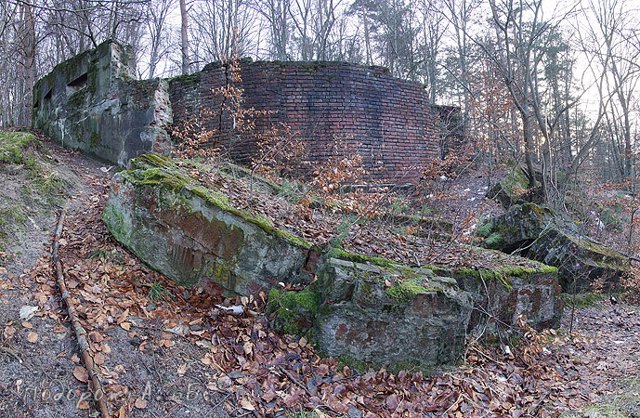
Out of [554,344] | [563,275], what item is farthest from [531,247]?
[554,344]

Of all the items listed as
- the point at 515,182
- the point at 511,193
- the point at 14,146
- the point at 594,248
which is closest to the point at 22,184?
the point at 14,146

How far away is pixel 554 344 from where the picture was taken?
500cm

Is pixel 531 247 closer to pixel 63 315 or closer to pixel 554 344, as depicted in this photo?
pixel 554 344

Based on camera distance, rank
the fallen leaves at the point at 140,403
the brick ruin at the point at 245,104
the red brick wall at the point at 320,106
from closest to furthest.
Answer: the fallen leaves at the point at 140,403 < the brick ruin at the point at 245,104 < the red brick wall at the point at 320,106

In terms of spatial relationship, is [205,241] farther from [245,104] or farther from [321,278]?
[245,104]

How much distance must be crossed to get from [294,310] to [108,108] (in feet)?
23.2

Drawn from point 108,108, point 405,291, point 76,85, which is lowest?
point 405,291

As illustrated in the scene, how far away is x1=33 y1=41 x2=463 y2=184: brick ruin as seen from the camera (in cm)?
864

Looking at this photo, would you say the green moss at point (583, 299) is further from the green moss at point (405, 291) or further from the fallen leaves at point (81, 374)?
the fallen leaves at point (81, 374)

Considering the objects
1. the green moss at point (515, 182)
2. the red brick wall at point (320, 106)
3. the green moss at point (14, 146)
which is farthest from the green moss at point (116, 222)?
the green moss at point (515, 182)

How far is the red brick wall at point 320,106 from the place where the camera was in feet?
30.5

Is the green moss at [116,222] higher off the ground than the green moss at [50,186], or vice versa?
the green moss at [50,186]

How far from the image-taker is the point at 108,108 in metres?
8.83

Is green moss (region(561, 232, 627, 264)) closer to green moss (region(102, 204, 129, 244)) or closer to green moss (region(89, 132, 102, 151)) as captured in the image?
green moss (region(102, 204, 129, 244))
